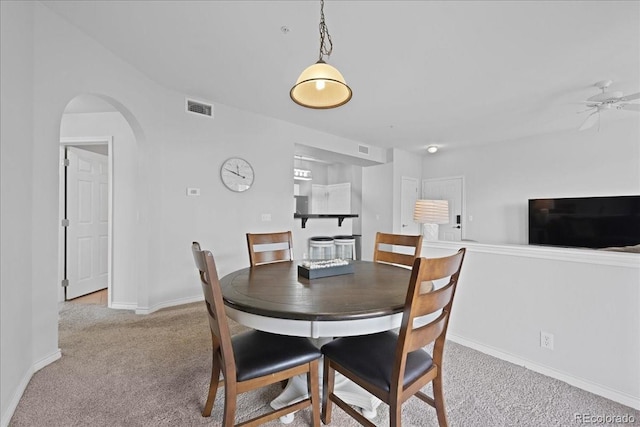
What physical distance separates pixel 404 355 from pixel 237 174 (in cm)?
322

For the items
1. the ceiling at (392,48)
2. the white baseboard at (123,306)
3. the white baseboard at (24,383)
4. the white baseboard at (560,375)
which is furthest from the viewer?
the white baseboard at (123,306)

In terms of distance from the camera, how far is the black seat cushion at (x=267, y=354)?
1209 mm

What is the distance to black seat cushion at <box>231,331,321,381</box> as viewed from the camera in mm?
1209

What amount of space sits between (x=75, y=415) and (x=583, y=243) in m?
6.35

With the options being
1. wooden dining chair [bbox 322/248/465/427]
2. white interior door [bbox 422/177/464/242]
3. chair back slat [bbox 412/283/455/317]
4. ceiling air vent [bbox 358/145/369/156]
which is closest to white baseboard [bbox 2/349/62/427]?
wooden dining chair [bbox 322/248/465/427]

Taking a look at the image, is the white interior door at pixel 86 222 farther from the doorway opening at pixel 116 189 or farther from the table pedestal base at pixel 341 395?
the table pedestal base at pixel 341 395

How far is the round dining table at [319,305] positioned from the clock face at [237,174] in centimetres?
217

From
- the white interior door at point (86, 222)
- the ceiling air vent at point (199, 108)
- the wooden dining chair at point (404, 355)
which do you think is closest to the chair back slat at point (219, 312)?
the wooden dining chair at point (404, 355)

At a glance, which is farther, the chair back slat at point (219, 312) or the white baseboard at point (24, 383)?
the white baseboard at point (24, 383)

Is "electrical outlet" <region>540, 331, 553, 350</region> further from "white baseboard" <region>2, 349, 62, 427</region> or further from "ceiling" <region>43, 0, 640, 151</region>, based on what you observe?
"white baseboard" <region>2, 349, 62, 427</region>

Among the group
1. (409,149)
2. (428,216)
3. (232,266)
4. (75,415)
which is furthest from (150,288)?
(409,149)

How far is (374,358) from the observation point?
49.0 inches

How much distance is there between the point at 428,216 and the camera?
4.00 meters

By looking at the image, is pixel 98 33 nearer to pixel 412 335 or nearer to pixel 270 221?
pixel 270 221
